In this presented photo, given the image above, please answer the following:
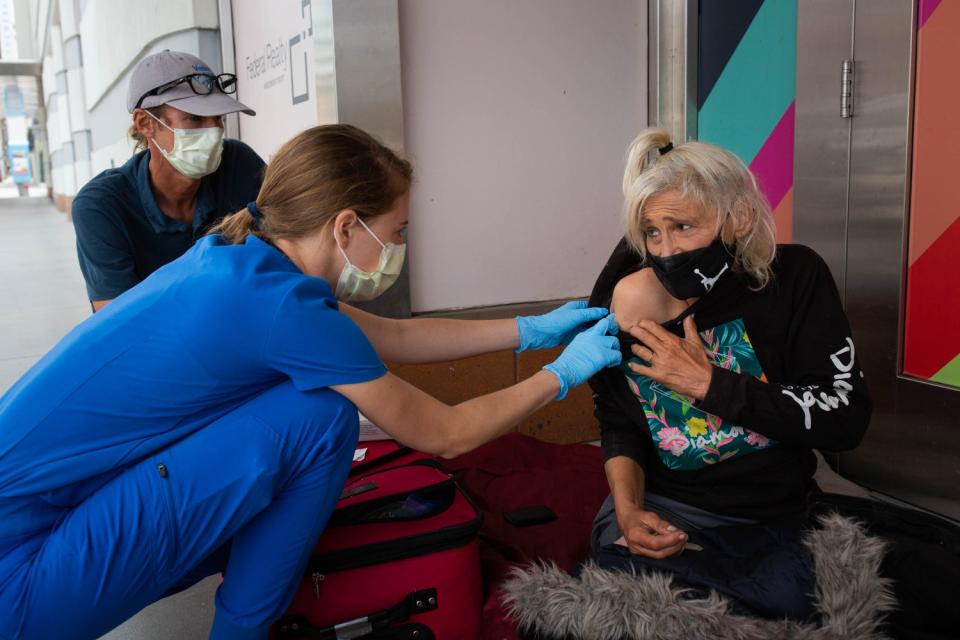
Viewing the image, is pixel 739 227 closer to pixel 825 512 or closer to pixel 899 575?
pixel 825 512

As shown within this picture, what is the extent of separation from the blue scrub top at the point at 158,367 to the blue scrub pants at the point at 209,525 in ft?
0.19

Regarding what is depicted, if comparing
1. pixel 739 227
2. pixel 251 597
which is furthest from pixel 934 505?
pixel 251 597

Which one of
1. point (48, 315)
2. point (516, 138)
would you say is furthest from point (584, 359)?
point (48, 315)

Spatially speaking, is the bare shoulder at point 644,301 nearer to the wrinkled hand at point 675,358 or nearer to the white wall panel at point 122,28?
the wrinkled hand at point 675,358

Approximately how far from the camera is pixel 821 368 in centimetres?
159

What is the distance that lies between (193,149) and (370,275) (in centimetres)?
100

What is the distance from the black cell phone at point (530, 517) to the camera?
1886 millimetres

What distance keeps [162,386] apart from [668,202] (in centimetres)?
99

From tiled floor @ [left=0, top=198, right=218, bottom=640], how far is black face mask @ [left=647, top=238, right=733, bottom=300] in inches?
52.3

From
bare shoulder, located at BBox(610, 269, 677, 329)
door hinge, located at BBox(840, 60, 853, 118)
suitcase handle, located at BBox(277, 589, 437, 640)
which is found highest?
door hinge, located at BBox(840, 60, 853, 118)

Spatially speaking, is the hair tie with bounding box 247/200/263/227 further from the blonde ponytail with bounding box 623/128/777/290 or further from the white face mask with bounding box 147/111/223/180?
the white face mask with bounding box 147/111/223/180

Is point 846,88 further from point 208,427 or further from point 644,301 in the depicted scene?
point 208,427

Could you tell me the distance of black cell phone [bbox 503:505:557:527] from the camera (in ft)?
6.19

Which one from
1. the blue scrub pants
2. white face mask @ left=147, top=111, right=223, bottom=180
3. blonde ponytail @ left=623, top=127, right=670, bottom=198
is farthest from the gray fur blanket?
white face mask @ left=147, top=111, right=223, bottom=180
